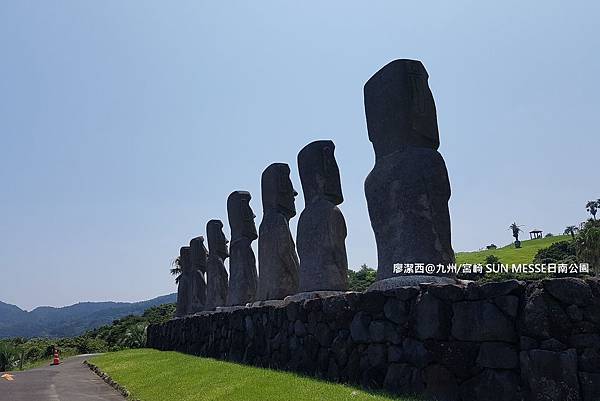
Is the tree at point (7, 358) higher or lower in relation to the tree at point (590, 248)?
lower

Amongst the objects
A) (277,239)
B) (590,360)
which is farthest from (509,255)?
(590,360)

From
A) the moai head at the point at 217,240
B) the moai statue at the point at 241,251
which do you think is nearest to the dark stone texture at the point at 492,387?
the moai statue at the point at 241,251

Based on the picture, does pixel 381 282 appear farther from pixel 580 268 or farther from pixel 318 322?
pixel 580 268

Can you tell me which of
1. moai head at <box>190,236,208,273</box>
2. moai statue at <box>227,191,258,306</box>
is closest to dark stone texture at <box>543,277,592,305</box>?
moai statue at <box>227,191,258,306</box>

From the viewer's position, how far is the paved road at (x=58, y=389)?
11.9 m

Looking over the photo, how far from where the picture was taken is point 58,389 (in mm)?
13789

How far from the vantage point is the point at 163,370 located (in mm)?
13211

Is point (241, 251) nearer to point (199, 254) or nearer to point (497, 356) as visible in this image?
point (199, 254)

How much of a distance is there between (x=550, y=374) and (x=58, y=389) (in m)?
11.7

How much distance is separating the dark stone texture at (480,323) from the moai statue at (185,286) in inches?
735

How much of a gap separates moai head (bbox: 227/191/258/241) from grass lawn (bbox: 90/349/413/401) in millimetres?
5021

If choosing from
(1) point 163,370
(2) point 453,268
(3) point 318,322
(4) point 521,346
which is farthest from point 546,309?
(1) point 163,370

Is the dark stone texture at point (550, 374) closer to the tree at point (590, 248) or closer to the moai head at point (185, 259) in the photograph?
the moai head at point (185, 259)

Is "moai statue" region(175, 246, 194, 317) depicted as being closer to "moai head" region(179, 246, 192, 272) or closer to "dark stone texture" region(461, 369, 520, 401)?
"moai head" region(179, 246, 192, 272)
